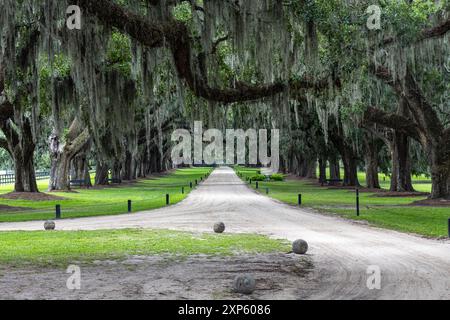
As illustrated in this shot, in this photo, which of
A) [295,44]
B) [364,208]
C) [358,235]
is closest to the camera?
[358,235]

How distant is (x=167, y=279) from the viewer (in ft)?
32.9

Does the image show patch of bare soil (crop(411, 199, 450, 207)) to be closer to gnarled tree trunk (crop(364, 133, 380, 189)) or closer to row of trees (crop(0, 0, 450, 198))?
Answer: row of trees (crop(0, 0, 450, 198))

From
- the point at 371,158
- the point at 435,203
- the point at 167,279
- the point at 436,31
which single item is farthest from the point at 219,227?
the point at 371,158

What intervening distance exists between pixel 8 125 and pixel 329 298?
3282 cm

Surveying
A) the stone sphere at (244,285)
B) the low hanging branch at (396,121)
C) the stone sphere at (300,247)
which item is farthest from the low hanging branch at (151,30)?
the low hanging branch at (396,121)

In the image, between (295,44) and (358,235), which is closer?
(358,235)

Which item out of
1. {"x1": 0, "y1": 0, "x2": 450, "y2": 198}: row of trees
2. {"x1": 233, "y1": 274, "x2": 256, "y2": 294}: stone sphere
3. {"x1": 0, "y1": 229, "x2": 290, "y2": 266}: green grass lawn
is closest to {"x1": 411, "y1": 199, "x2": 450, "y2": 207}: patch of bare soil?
{"x1": 0, "y1": 0, "x2": 450, "y2": 198}: row of trees

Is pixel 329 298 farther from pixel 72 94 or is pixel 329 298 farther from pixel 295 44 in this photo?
pixel 72 94

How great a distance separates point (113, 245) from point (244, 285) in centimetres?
655

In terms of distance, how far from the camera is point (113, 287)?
936 cm

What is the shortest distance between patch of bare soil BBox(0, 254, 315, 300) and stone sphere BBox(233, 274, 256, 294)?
91 millimetres

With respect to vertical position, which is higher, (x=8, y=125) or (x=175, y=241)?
(x=8, y=125)

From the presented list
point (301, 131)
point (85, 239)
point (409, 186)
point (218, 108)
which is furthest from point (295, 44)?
point (301, 131)

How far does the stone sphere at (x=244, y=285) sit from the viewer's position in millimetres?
8805
